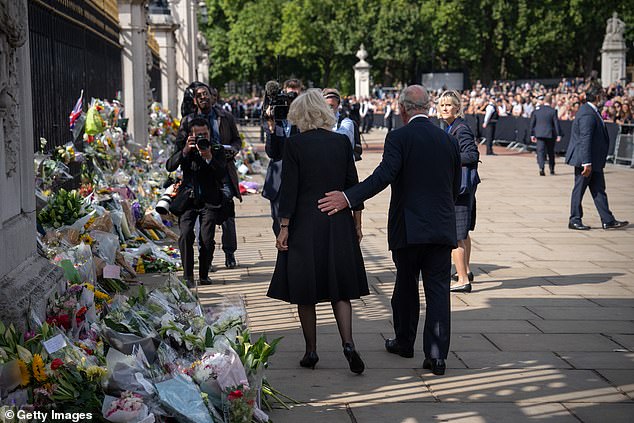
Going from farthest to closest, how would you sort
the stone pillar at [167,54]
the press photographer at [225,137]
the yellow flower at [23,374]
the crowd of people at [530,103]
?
the crowd of people at [530,103] → the stone pillar at [167,54] → the press photographer at [225,137] → the yellow flower at [23,374]

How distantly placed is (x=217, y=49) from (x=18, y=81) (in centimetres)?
6769

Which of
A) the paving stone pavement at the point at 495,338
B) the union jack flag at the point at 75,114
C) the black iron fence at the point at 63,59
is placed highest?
the black iron fence at the point at 63,59

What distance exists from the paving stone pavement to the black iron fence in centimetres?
221

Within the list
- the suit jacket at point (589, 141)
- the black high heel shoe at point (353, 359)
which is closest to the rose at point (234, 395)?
the black high heel shoe at point (353, 359)

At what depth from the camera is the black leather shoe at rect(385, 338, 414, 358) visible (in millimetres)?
6695

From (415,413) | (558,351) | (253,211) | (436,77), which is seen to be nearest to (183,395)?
(415,413)

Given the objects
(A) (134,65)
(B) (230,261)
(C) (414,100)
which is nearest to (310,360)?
(C) (414,100)

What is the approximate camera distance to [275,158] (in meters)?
9.14

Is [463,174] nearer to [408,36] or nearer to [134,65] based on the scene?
[134,65]

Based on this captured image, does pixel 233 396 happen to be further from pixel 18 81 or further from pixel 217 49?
pixel 217 49

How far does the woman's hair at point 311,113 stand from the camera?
6262 millimetres

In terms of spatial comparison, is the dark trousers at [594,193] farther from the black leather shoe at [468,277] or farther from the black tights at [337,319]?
the black tights at [337,319]

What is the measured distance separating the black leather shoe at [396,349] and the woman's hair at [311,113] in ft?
4.89

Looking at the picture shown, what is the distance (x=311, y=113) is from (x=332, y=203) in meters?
0.57
